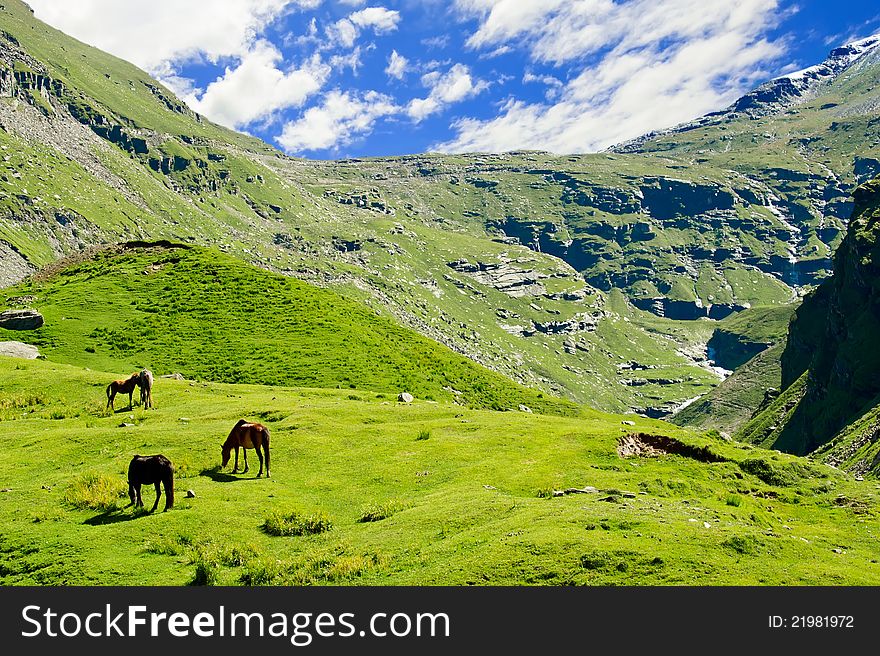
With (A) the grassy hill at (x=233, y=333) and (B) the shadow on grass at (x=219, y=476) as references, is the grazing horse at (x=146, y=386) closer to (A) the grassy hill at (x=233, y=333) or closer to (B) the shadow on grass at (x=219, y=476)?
(B) the shadow on grass at (x=219, y=476)

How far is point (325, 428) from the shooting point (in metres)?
32.5

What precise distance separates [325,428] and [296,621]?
64.5 ft

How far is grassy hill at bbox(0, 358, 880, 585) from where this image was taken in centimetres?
1558

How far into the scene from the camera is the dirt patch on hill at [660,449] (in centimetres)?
2947

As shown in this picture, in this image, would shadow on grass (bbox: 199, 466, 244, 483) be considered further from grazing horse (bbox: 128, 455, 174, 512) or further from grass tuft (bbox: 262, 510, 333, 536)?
grass tuft (bbox: 262, 510, 333, 536)

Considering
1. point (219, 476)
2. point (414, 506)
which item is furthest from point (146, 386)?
point (414, 506)

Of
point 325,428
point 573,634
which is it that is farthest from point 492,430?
point 573,634

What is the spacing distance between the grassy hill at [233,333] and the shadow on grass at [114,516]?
3502 cm

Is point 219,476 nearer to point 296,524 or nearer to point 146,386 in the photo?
point 296,524

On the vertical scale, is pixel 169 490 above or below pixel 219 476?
above

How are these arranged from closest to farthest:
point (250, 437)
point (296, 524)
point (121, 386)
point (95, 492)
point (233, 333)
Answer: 1. point (296, 524)
2. point (95, 492)
3. point (250, 437)
4. point (121, 386)
5. point (233, 333)

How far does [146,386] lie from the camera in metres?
37.1

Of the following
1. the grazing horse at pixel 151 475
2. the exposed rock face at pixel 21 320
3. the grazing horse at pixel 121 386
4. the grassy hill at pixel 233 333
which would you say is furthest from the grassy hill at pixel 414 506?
the exposed rock face at pixel 21 320

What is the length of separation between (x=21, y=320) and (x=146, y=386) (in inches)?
1296
